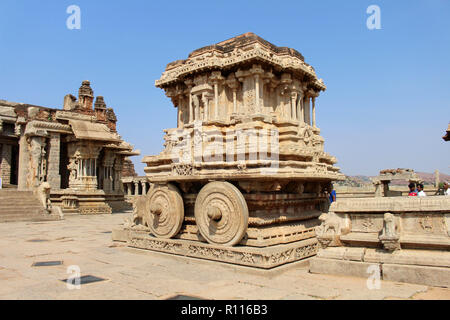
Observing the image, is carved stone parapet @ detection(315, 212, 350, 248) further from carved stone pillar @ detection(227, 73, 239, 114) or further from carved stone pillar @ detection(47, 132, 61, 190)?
carved stone pillar @ detection(47, 132, 61, 190)

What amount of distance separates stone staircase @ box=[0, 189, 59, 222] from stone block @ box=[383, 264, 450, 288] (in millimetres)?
16328

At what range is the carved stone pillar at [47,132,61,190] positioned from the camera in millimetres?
22078

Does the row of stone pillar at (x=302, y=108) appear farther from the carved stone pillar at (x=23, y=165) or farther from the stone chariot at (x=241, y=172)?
the carved stone pillar at (x=23, y=165)

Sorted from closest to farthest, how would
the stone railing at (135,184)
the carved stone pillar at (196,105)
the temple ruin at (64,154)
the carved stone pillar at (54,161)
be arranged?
the carved stone pillar at (196,105)
the temple ruin at (64,154)
the carved stone pillar at (54,161)
the stone railing at (135,184)

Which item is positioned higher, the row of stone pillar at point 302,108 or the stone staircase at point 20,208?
the row of stone pillar at point 302,108

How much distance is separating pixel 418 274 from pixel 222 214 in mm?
3364

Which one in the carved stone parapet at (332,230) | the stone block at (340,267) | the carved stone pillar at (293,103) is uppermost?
the carved stone pillar at (293,103)

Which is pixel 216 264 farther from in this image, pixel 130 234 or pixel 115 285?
pixel 130 234

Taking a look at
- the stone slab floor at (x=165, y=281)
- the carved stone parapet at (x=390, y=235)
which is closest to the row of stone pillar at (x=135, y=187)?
the stone slab floor at (x=165, y=281)

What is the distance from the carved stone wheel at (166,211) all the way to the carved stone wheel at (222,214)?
0.72 meters

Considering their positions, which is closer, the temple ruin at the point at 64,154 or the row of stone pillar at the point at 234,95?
the row of stone pillar at the point at 234,95

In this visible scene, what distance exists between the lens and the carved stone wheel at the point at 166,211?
7750 mm

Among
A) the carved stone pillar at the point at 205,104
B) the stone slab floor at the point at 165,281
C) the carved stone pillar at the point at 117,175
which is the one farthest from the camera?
the carved stone pillar at the point at 117,175
